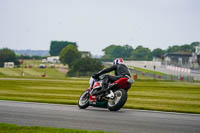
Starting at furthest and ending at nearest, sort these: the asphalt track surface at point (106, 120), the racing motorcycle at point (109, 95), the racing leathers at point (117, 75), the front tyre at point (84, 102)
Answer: the front tyre at point (84, 102), the racing leathers at point (117, 75), the racing motorcycle at point (109, 95), the asphalt track surface at point (106, 120)

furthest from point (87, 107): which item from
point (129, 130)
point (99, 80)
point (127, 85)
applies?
point (129, 130)

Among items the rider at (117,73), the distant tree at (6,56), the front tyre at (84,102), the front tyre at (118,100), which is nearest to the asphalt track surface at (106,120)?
the front tyre at (118,100)

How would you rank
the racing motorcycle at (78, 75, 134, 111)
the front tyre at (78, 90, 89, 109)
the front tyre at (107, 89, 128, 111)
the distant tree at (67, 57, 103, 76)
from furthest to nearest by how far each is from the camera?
the distant tree at (67, 57, 103, 76) < the front tyre at (78, 90, 89, 109) < the racing motorcycle at (78, 75, 134, 111) < the front tyre at (107, 89, 128, 111)

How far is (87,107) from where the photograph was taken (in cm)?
1778

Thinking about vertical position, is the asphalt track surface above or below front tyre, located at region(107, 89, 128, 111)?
below

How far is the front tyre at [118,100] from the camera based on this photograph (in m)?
15.6

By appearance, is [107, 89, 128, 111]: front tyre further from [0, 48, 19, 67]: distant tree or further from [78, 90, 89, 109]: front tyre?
[0, 48, 19, 67]: distant tree

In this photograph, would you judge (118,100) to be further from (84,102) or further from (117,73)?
(84,102)

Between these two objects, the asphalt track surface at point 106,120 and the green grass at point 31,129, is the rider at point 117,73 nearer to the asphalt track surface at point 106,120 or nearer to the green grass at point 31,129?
the asphalt track surface at point 106,120

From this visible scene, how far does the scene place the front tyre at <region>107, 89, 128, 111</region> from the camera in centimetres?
1559

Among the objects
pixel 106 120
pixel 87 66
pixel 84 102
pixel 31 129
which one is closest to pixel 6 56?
pixel 87 66

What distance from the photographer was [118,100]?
15773 millimetres

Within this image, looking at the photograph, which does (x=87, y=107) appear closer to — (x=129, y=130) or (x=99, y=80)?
(x=99, y=80)

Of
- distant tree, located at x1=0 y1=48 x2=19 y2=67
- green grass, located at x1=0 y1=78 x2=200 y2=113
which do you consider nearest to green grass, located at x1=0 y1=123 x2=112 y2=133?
green grass, located at x1=0 y1=78 x2=200 y2=113
